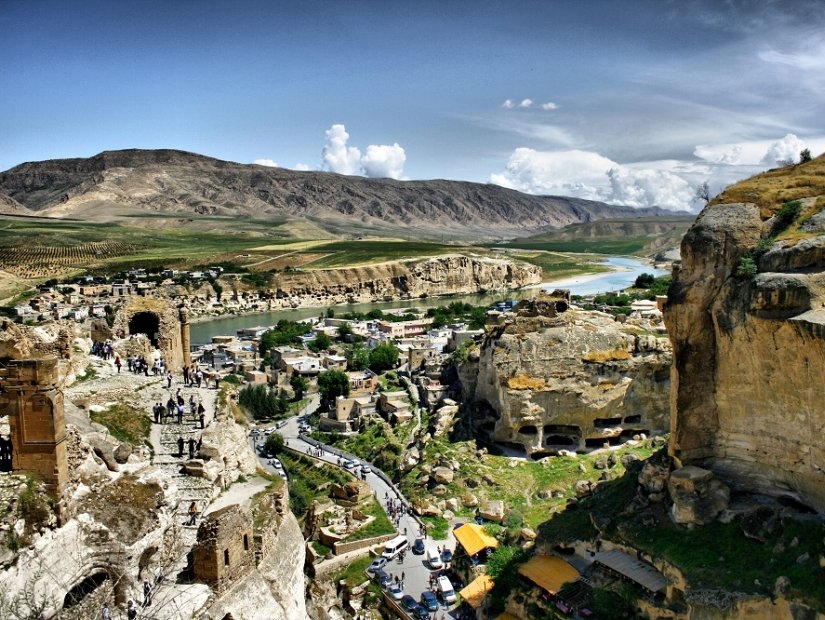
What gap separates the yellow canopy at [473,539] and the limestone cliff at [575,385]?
9.61 metres

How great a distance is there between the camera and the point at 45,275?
118m

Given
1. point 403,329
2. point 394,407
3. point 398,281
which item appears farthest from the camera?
point 398,281

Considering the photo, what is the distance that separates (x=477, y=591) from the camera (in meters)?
21.5

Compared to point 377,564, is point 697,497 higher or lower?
higher

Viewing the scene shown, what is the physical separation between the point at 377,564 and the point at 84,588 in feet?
42.9

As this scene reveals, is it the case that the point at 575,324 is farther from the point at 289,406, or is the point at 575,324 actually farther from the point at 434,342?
the point at 434,342

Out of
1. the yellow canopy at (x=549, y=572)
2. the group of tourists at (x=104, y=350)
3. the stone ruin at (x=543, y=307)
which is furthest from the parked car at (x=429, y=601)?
the stone ruin at (x=543, y=307)

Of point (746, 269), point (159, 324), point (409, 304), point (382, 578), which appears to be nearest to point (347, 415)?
point (159, 324)

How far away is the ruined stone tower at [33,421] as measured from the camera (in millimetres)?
12992

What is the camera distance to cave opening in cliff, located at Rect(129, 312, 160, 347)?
30547mm

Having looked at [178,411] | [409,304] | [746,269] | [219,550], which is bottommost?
[409,304]

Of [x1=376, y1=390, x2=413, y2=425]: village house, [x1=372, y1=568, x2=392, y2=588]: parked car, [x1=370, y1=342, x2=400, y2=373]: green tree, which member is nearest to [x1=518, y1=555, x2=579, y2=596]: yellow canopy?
[x1=372, y1=568, x2=392, y2=588]: parked car

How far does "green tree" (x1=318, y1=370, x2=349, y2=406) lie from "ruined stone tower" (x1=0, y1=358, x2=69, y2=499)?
3564cm

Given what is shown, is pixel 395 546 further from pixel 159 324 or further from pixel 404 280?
pixel 404 280
